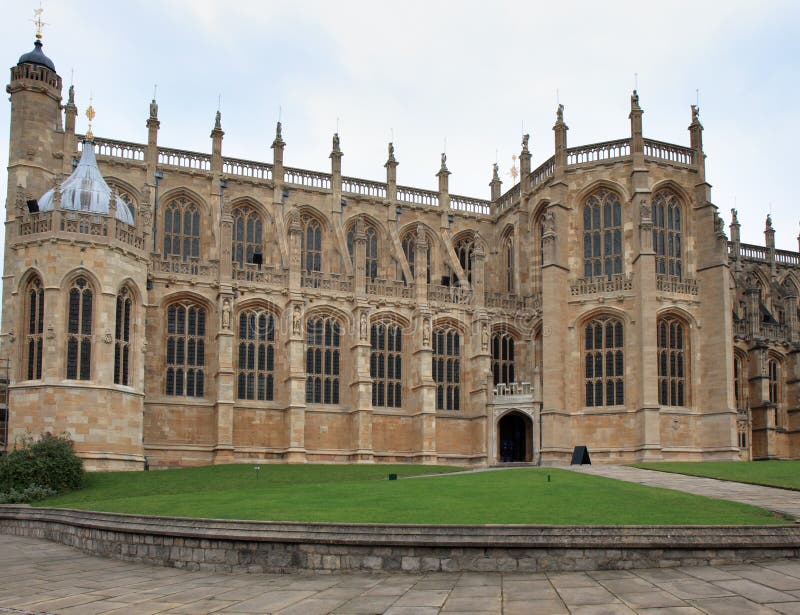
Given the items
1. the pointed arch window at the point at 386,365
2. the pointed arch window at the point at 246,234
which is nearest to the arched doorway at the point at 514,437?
the pointed arch window at the point at 386,365

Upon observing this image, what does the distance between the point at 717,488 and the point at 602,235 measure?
80.6 feet

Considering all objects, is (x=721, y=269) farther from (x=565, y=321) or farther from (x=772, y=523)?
Answer: (x=772, y=523)

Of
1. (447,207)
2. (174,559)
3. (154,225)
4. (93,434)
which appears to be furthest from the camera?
(447,207)

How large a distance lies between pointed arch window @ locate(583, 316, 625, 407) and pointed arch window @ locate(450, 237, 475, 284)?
12160mm

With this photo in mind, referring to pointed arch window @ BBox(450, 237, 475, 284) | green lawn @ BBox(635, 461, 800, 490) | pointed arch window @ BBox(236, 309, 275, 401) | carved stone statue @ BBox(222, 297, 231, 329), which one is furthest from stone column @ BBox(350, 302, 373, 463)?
green lawn @ BBox(635, 461, 800, 490)

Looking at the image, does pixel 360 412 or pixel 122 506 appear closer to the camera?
pixel 122 506

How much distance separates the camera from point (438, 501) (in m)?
23.2

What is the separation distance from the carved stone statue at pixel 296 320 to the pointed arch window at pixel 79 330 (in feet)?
36.5

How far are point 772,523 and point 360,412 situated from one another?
3169 cm

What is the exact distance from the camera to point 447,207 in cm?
5922

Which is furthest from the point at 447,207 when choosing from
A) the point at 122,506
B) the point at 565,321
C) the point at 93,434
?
the point at 122,506

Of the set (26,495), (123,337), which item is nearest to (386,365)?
(123,337)

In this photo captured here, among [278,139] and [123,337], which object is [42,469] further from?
[278,139]

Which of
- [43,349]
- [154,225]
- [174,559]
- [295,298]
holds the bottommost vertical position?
[174,559]
